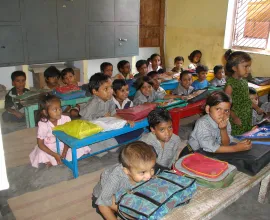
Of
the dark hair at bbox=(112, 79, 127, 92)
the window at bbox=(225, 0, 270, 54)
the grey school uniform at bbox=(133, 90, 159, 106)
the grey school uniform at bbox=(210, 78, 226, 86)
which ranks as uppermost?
the window at bbox=(225, 0, 270, 54)

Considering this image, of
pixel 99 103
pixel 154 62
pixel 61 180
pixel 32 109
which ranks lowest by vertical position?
pixel 61 180

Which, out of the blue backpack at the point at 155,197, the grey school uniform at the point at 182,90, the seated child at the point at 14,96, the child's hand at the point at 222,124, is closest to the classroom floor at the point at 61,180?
the child's hand at the point at 222,124

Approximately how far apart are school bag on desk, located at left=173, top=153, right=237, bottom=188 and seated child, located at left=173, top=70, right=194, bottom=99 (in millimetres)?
2676

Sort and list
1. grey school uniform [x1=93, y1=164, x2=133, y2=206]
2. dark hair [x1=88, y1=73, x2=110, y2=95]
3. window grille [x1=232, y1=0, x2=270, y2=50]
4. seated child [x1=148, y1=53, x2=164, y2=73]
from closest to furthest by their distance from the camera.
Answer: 1. grey school uniform [x1=93, y1=164, x2=133, y2=206]
2. dark hair [x1=88, y1=73, x2=110, y2=95]
3. window grille [x1=232, y1=0, x2=270, y2=50]
4. seated child [x1=148, y1=53, x2=164, y2=73]

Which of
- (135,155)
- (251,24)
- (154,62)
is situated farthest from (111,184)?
(251,24)

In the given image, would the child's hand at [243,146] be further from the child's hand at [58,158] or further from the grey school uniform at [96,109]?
the child's hand at [58,158]

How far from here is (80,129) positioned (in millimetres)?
2775

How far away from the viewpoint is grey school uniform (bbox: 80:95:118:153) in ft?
11.0

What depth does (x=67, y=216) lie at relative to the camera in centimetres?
240

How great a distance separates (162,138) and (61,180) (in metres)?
1.23

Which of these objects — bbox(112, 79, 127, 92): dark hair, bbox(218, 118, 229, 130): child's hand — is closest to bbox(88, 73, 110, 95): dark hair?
bbox(112, 79, 127, 92): dark hair

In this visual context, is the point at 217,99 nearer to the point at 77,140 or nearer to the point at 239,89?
the point at 239,89

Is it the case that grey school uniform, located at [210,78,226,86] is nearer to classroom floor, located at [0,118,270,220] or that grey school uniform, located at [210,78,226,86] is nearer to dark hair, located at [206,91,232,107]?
classroom floor, located at [0,118,270,220]

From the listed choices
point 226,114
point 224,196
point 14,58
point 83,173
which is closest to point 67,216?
point 83,173
